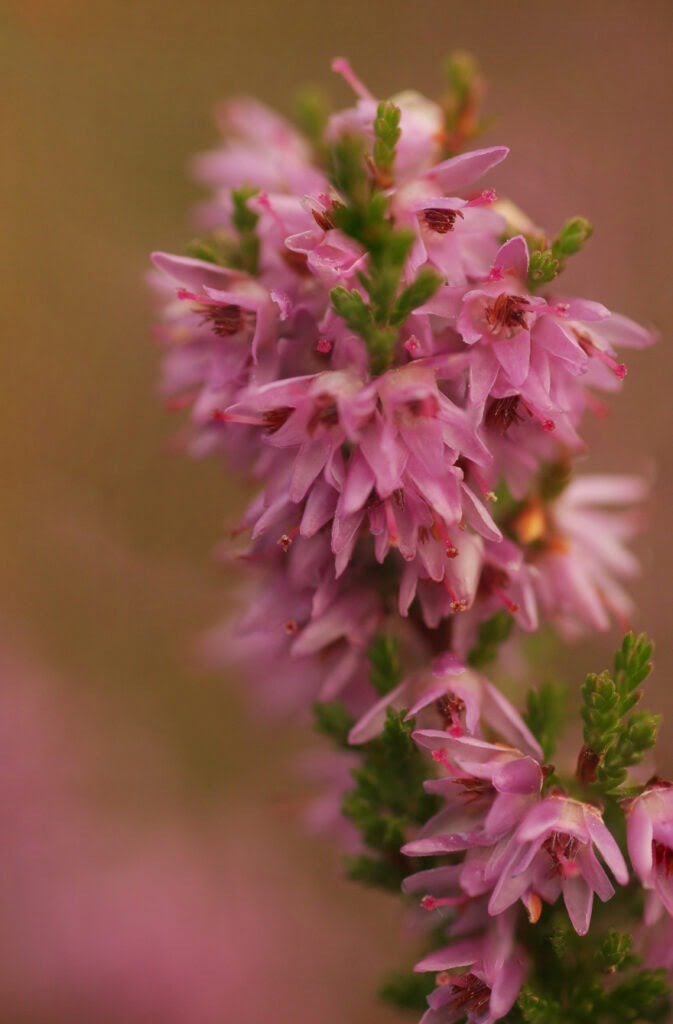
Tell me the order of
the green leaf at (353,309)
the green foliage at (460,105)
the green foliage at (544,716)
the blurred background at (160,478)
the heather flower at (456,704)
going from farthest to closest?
1. the blurred background at (160,478)
2. the green foliage at (460,105)
3. the green foliage at (544,716)
4. the heather flower at (456,704)
5. the green leaf at (353,309)

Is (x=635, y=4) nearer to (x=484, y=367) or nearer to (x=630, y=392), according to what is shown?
(x=630, y=392)

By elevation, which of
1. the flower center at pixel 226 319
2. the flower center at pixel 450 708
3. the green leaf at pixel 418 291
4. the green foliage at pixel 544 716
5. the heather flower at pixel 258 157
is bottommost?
the green foliage at pixel 544 716

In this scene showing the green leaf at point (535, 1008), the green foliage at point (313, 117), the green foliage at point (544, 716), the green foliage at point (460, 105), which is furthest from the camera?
the green foliage at point (313, 117)

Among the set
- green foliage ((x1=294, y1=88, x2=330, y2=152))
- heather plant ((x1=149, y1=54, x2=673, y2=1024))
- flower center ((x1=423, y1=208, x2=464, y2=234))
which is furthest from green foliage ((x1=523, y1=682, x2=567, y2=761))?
A: green foliage ((x1=294, y1=88, x2=330, y2=152))

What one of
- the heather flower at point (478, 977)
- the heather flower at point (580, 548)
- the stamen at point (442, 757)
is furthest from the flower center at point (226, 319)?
the heather flower at point (478, 977)

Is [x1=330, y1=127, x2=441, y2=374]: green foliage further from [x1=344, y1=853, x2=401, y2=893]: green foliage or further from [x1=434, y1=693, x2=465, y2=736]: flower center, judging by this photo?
[x1=344, y1=853, x2=401, y2=893]: green foliage

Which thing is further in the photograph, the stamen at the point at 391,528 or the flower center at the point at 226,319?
the flower center at the point at 226,319

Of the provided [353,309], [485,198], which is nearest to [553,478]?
[485,198]

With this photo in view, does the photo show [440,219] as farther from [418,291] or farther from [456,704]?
[456,704]

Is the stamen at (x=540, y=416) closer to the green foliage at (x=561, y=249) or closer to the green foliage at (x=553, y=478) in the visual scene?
the green foliage at (x=561, y=249)
